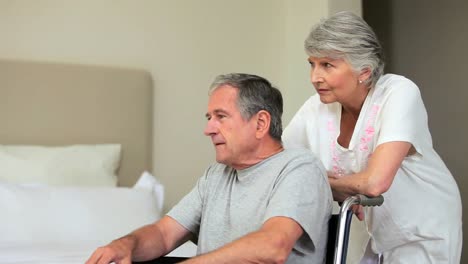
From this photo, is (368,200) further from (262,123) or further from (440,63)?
(440,63)

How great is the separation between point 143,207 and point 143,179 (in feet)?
0.87

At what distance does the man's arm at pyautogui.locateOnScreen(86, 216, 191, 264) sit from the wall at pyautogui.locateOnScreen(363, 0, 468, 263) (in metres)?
2.59

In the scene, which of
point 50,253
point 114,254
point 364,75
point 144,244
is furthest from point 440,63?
point 114,254

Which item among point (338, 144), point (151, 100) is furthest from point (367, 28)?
point (151, 100)

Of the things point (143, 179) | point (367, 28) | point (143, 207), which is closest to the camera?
point (367, 28)

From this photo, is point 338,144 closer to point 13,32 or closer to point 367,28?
point 367,28

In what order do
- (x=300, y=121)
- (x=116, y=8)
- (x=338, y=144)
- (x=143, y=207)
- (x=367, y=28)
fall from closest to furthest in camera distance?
(x=367, y=28)
(x=338, y=144)
(x=300, y=121)
(x=143, y=207)
(x=116, y=8)

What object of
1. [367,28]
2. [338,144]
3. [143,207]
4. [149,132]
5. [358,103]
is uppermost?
[367,28]

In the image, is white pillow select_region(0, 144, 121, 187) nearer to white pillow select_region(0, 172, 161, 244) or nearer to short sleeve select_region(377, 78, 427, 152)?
white pillow select_region(0, 172, 161, 244)

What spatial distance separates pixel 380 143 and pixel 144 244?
2.36 ft

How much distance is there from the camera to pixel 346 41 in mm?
1804

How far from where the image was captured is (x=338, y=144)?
197 cm

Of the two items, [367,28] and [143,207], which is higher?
[367,28]

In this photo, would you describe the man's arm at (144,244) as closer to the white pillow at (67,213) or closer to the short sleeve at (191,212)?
the short sleeve at (191,212)
